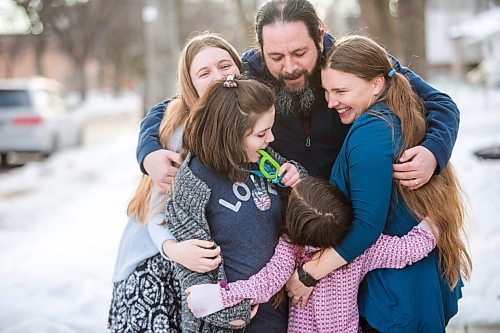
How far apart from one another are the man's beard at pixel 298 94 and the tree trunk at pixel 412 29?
6.30 meters

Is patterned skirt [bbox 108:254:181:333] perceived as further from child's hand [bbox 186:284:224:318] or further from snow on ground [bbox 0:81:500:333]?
snow on ground [bbox 0:81:500:333]

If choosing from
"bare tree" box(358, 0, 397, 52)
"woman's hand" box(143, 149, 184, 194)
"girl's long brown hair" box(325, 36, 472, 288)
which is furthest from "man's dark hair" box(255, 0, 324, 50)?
"bare tree" box(358, 0, 397, 52)

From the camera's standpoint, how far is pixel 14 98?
13664 mm

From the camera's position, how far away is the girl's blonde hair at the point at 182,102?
298 cm

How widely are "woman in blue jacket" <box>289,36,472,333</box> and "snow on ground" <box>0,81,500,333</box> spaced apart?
165 centimetres

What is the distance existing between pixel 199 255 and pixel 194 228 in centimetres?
12

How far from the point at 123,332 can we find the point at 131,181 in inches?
339

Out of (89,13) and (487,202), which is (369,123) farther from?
(89,13)

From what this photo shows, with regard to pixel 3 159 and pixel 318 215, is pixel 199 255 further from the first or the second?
pixel 3 159

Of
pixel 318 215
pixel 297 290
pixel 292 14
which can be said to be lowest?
pixel 297 290

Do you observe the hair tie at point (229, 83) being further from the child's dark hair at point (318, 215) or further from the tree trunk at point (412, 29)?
the tree trunk at point (412, 29)

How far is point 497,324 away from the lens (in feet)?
12.8

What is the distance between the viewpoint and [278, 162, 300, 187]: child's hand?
8.48 ft

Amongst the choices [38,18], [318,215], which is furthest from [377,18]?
[38,18]
